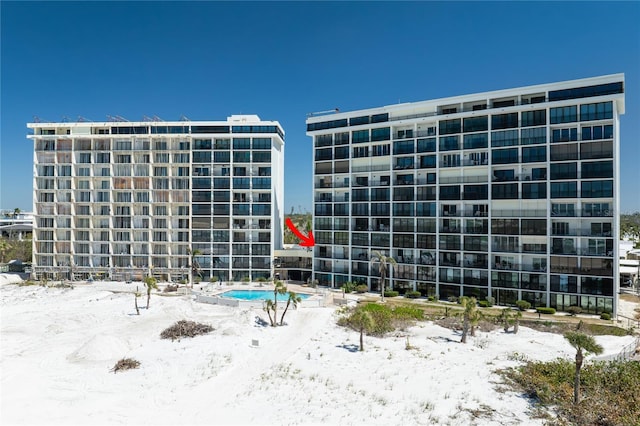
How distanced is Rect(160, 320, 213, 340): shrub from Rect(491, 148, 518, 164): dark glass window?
4911 cm

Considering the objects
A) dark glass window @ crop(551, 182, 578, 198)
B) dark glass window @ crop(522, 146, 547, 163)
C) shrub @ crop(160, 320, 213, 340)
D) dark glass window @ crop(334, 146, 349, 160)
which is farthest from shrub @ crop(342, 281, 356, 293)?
dark glass window @ crop(551, 182, 578, 198)

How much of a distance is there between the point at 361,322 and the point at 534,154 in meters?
39.2

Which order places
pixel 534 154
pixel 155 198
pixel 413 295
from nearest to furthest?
pixel 534 154 < pixel 413 295 < pixel 155 198

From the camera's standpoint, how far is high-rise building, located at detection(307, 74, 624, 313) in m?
54.8

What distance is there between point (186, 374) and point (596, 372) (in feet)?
114

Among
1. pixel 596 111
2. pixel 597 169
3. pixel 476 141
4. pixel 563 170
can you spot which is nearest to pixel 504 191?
pixel 563 170

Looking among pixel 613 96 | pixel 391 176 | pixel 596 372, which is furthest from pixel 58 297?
pixel 613 96

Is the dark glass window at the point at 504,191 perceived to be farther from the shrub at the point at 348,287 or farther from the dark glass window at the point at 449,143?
the shrub at the point at 348,287

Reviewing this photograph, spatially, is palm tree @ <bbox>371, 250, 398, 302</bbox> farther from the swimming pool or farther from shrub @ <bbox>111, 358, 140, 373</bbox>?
shrub @ <bbox>111, 358, 140, 373</bbox>

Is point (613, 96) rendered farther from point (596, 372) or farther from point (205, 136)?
point (205, 136)

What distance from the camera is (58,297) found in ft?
217

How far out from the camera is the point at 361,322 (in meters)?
40.6

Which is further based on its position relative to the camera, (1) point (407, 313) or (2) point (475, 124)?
(2) point (475, 124)

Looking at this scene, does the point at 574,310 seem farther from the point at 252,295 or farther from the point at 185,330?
the point at 185,330
